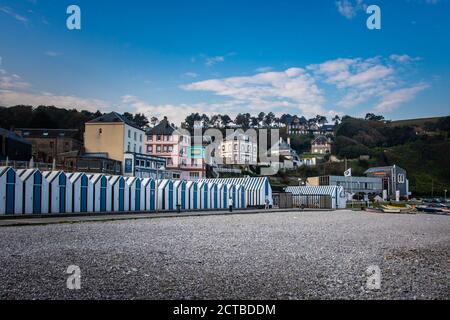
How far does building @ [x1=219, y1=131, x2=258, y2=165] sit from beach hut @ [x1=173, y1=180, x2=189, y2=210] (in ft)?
241

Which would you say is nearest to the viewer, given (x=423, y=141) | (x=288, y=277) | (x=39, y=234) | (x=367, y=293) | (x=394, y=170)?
(x=367, y=293)

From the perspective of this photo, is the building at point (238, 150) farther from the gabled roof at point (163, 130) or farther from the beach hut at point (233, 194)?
the beach hut at point (233, 194)

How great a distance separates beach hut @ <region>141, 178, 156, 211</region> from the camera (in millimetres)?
35594

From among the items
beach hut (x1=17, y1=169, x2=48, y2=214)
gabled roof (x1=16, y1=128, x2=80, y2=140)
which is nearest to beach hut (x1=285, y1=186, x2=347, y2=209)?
beach hut (x1=17, y1=169, x2=48, y2=214)

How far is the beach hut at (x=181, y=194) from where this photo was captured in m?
39.0

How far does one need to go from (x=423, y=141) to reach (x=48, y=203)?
135645mm

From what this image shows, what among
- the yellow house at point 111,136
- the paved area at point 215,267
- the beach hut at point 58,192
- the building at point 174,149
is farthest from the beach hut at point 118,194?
the building at point 174,149

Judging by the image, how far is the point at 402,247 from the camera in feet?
45.5

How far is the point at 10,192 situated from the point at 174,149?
215ft

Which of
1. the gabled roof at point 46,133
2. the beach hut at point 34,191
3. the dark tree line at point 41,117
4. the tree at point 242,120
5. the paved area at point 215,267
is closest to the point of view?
the paved area at point 215,267

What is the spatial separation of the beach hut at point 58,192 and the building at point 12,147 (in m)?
32.6

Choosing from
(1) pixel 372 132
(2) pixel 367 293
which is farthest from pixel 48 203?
(1) pixel 372 132

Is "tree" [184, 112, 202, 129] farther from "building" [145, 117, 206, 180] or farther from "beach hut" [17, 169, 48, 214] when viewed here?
"beach hut" [17, 169, 48, 214]
